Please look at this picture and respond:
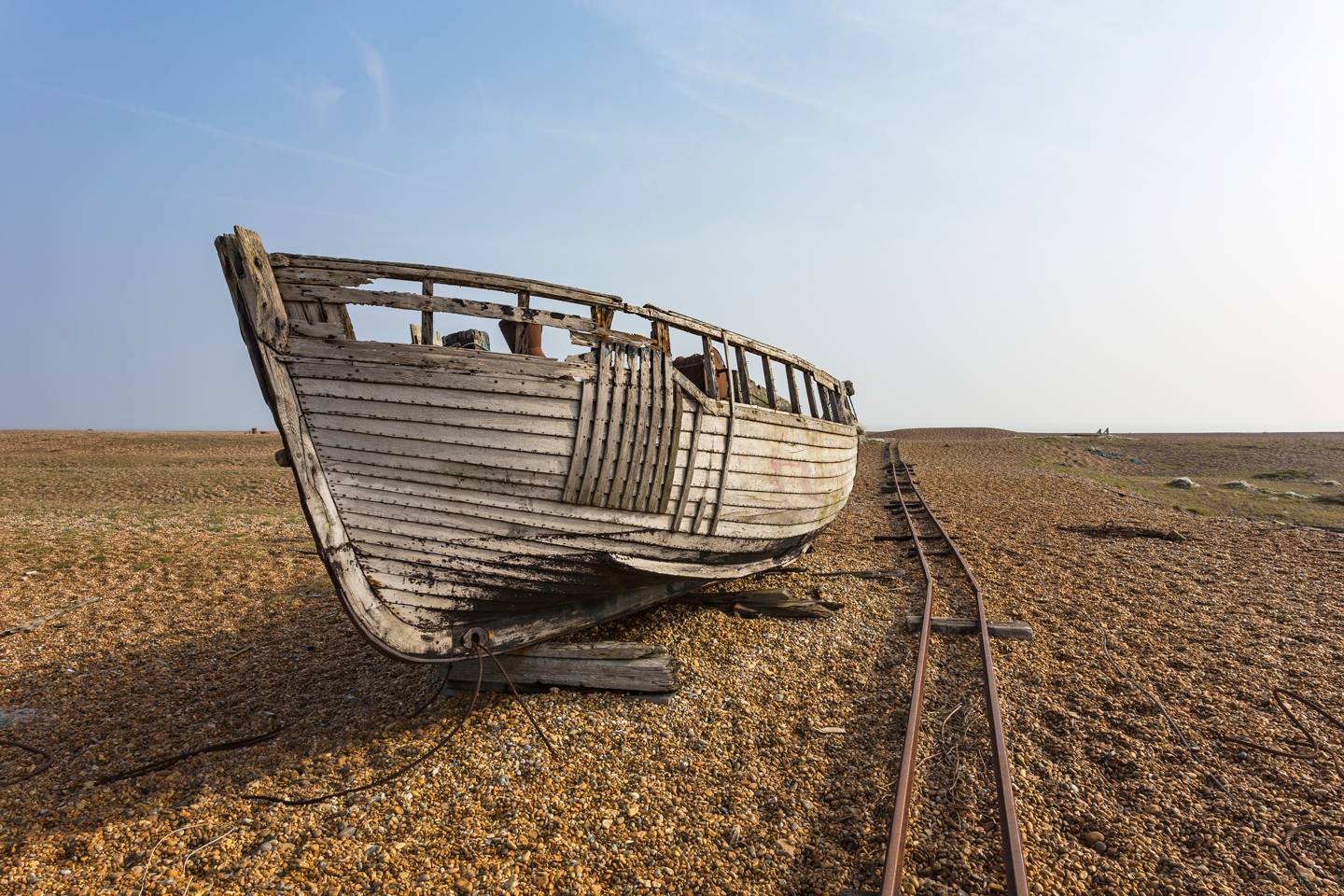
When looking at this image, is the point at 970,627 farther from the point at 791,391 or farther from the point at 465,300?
the point at 465,300

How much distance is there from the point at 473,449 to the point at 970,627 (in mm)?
5656

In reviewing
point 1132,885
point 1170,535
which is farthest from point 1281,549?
point 1132,885

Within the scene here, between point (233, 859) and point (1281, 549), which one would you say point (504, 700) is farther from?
point (1281, 549)

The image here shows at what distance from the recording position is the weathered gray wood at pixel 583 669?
18.8ft

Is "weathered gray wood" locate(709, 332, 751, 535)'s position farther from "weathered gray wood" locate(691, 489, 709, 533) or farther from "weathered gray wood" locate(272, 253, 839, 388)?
"weathered gray wood" locate(272, 253, 839, 388)

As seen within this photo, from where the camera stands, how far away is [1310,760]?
4.70 m

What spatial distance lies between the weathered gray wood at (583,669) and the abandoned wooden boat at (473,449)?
0.79 feet

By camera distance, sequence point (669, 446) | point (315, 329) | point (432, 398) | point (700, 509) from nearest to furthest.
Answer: point (315, 329)
point (432, 398)
point (669, 446)
point (700, 509)

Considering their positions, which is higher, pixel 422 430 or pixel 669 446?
pixel 422 430

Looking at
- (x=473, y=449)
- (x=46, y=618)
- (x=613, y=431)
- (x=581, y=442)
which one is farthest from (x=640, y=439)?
(x=46, y=618)

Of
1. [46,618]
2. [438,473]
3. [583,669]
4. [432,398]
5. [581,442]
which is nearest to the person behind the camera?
[432,398]

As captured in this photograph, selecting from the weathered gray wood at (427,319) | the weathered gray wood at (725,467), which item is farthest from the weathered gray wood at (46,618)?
the weathered gray wood at (725,467)

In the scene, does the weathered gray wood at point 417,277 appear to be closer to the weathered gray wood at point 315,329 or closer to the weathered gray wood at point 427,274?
the weathered gray wood at point 427,274

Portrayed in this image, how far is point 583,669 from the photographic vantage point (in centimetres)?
582
